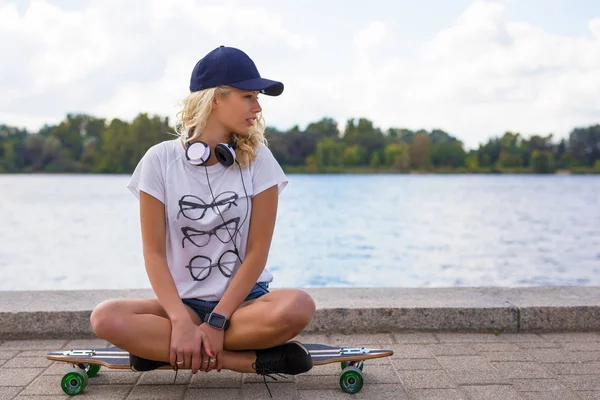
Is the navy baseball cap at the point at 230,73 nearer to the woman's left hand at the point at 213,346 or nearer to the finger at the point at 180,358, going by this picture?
the woman's left hand at the point at 213,346

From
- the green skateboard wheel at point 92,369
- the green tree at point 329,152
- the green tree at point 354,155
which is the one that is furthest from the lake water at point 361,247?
the green tree at point 354,155

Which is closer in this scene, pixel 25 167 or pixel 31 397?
pixel 31 397

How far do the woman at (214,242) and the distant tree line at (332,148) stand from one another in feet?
172

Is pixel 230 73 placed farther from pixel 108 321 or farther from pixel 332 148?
pixel 332 148

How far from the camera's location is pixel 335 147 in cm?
6281

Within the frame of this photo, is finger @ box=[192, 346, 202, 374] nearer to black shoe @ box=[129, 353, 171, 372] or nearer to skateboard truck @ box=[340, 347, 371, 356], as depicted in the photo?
black shoe @ box=[129, 353, 171, 372]

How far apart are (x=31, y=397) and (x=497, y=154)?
228 feet

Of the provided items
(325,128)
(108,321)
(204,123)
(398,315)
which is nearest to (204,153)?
(204,123)

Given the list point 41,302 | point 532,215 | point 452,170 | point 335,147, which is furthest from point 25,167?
point 41,302

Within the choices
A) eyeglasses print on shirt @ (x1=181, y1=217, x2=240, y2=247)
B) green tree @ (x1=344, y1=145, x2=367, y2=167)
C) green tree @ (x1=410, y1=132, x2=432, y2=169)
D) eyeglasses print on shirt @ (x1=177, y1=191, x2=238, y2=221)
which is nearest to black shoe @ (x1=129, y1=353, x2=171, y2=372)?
eyeglasses print on shirt @ (x1=181, y1=217, x2=240, y2=247)

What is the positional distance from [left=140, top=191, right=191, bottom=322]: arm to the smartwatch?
0.43 ft

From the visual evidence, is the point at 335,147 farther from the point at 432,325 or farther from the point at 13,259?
the point at 432,325

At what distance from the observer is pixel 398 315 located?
163 inches

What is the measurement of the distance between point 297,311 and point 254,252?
0.34m
